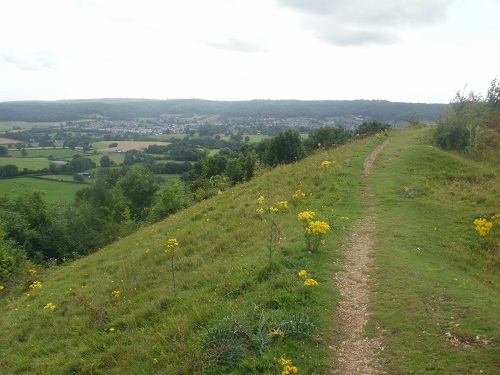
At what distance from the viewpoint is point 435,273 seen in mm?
8242

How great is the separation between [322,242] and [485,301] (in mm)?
3910

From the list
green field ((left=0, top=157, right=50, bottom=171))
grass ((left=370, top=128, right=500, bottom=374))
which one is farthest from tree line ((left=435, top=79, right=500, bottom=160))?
green field ((left=0, top=157, right=50, bottom=171))

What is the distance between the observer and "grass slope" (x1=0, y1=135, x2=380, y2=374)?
6.44 m

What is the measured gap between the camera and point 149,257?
1218 centimetres

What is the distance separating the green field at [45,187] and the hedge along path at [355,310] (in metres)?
47.3

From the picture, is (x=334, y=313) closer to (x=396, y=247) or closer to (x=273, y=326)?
(x=273, y=326)

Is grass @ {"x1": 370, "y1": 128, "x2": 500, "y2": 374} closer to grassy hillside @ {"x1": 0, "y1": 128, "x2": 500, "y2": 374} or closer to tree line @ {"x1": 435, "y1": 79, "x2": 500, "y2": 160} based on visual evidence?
grassy hillside @ {"x1": 0, "y1": 128, "x2": 500, "y2": 374}

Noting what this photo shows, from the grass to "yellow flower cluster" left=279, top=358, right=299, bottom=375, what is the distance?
5.05 feet

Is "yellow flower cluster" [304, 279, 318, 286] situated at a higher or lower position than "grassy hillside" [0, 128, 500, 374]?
higher

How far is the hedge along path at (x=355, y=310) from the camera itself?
18.3 ft

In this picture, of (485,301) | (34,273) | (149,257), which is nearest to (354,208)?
(485,301)

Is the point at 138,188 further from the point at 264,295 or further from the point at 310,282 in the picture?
the point at 310,282

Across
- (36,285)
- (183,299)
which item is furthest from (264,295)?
(36,285)

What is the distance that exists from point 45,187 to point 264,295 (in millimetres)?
58082
